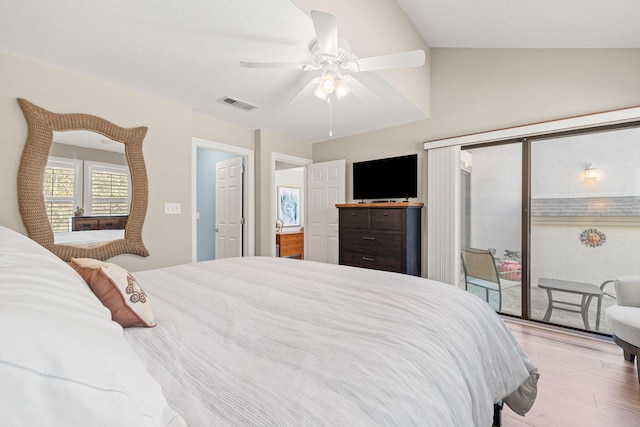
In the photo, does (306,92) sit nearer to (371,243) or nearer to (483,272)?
(371,243)

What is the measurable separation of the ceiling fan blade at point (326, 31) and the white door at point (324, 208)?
8.28 feet

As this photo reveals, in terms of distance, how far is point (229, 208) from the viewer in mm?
4324

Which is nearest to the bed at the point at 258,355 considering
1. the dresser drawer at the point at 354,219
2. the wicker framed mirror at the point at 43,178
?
the wicker framed mirror at the point at 43,178

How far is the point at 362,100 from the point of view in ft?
10.1

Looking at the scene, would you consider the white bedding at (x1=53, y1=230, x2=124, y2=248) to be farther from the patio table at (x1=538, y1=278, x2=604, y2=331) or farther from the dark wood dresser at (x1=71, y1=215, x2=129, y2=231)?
the patio table at (x1=538, y1=278, x2=604, y2=331)

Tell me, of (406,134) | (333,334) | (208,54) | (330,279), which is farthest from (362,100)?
(333,334)

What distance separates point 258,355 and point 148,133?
293 cm

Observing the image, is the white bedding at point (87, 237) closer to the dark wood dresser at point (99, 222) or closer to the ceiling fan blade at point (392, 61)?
the dark wood dresser at point (99, 222)

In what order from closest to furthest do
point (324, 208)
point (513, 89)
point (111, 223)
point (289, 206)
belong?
point (111, 223) < point (513, 89) < point (324, 208) < point (289, 206)

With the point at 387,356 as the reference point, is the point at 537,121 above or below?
above

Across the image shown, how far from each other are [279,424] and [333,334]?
396 mm

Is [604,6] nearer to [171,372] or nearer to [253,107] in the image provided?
[253,107]

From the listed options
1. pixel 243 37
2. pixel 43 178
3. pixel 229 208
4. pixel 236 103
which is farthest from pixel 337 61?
pixel 229 208

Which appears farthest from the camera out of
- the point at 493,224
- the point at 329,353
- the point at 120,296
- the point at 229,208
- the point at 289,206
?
the point at 289,206
